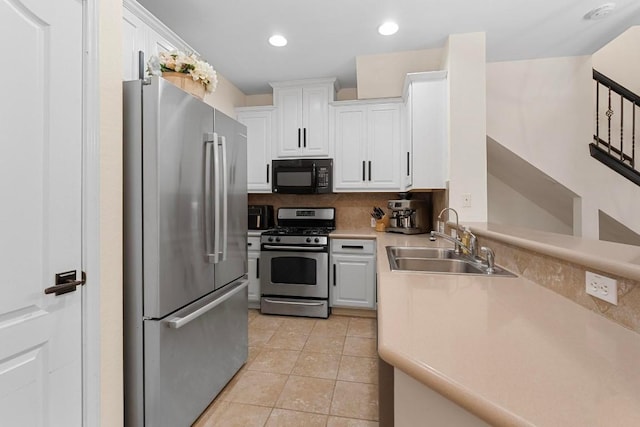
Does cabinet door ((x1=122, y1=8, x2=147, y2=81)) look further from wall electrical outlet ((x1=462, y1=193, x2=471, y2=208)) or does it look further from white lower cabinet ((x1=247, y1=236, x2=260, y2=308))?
wall electrical outlet ((x1=462, y1=193, x2=471, y2=208))

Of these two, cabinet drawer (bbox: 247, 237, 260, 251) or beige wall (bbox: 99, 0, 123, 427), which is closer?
beige wall (bbox: 99, 0, 123, 427)

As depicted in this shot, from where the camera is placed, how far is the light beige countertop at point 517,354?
21.0 inches

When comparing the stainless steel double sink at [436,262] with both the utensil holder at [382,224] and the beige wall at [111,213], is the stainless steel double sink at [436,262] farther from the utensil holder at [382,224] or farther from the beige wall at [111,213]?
the beige wall at [111,213]

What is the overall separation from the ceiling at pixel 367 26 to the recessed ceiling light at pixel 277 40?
0.19ft

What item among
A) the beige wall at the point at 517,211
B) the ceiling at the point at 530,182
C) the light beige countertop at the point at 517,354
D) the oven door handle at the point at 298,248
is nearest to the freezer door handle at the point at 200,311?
the light beige countertop at the point at 517,354

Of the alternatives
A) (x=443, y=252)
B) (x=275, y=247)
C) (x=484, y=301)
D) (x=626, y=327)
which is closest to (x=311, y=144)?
Result: (x=275, y=247)

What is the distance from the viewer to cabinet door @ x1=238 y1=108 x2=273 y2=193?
378 cm

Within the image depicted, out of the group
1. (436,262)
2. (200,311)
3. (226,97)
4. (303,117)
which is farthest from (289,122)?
(200,311)

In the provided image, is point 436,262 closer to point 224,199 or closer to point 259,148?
point 224,199

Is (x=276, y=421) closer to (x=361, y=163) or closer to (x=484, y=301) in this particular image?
(x=484, y=301)

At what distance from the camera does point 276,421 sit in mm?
1724

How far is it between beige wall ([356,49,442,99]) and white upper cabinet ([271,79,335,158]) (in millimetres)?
454

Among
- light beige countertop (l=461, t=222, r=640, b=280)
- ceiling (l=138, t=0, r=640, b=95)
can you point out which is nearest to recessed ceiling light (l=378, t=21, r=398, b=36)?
ceiling (l=138, t=0, r=640, b=95)

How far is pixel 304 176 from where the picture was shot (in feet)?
11.8
